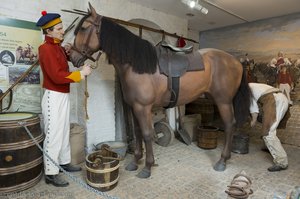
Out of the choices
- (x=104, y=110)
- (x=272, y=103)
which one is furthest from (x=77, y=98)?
(x=272, y=103)

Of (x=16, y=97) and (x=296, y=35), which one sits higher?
(x=296, y=35)

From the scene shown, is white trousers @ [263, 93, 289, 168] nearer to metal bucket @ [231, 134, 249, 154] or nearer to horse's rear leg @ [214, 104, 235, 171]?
horse's rear leg @ [214, 104, 235, 171]

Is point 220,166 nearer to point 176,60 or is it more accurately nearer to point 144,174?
point 144,174

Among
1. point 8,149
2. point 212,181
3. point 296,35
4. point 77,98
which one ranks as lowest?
point 212,181

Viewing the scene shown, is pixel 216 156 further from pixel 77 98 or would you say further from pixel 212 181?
pixel 77 98

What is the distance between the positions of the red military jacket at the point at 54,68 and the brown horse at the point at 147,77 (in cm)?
18

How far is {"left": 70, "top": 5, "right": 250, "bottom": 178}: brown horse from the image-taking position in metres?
2.20

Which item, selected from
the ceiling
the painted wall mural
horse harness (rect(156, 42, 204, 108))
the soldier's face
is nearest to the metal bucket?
horse harness (rect(156, 42, 204, 108))

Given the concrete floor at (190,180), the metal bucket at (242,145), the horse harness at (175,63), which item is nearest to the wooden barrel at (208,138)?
the concrete floor at (190,180)

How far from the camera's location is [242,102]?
9.61ft

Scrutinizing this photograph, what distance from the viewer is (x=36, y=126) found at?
2.16 m

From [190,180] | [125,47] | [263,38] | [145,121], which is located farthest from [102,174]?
[263,38]

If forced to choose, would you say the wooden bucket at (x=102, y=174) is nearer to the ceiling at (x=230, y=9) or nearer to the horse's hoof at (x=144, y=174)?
the horse's hoof at (x=144, y=174)

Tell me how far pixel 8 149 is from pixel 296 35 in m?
5.00
